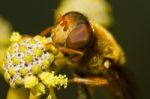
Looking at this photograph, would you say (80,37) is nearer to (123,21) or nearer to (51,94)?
(51,94)

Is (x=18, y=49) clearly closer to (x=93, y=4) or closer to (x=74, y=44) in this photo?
(x=74, y=44)

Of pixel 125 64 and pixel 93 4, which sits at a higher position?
pixel 93 4

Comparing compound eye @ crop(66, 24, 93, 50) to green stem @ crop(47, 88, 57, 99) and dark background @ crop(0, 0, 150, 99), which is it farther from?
dark background @ crop(0, 0, 150, 99)

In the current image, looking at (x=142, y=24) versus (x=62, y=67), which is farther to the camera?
(x=142, y=24)

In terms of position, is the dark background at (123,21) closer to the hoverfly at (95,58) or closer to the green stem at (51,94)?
the hoverfly at (95,58)

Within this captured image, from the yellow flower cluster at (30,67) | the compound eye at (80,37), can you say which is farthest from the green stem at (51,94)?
the compound eye at (80,37)

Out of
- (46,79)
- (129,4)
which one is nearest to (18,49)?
(46,79)

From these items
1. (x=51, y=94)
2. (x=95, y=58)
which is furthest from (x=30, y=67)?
(x=95, y=58)
